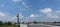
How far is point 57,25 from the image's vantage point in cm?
431

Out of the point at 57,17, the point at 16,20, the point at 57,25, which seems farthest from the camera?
the point at 57,25

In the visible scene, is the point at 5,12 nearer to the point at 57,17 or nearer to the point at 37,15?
the point at 37,15

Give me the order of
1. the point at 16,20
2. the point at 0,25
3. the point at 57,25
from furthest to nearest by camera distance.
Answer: the point at 0,25, the point at 57,25, the point at 16,20

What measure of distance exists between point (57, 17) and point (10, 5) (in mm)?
1776

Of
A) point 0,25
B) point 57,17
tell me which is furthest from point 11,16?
point 57,17

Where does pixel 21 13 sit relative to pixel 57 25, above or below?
above

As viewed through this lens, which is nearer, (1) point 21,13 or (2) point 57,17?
(2) point 57,17

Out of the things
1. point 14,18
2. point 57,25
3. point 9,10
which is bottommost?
point 57,25

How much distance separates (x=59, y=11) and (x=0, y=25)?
249 cm

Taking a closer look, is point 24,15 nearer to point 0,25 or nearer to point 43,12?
point 43,12

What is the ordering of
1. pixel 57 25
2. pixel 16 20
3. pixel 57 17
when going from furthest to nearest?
pixel 57 25
pixel 16 20
pixel 57 17

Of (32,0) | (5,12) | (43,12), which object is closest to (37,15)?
(43,12)

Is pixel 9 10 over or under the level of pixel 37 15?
over

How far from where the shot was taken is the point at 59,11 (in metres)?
3.79
